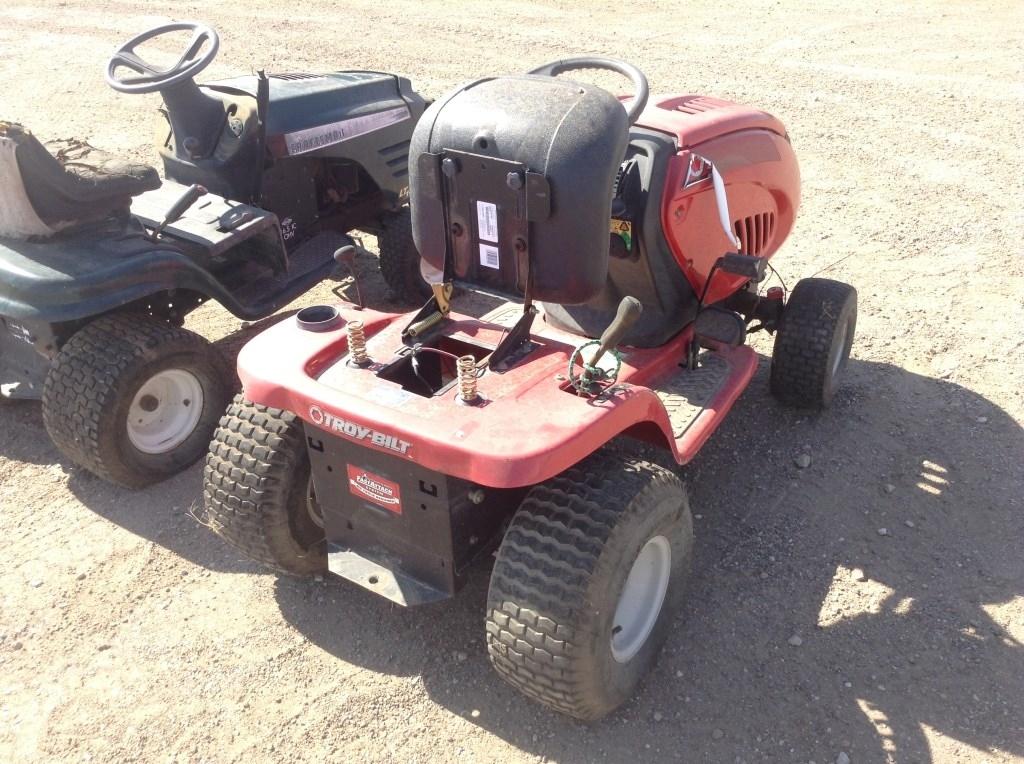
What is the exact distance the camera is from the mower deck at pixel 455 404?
2.46 m

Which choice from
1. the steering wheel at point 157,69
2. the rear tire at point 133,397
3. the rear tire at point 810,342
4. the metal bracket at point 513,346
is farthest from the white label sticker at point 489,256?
the steering wheel at point 157,69

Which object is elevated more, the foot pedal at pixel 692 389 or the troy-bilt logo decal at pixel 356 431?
the troy-bilt logo decal at pixel 356 431

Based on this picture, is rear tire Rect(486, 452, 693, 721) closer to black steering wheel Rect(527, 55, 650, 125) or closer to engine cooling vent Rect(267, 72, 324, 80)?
black steering wheel Rect(527, 55, 650, 125)

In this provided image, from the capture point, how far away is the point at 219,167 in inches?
194

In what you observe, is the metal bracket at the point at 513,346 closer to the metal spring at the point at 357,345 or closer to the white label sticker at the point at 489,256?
the white label sticker at the point at 489,256

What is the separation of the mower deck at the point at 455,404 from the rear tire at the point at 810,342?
985 mm

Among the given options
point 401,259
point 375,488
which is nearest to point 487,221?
point 375,488

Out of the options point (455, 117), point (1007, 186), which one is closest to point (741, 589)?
point (455, 117)

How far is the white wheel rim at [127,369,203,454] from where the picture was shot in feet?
13.3

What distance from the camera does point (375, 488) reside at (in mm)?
2832

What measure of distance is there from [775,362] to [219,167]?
299 centimetres

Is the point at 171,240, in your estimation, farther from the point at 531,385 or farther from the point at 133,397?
the point at 531,385

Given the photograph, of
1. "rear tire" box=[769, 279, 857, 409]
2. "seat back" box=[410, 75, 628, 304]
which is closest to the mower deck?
"seat back" box=[410, 75, 628, 304]

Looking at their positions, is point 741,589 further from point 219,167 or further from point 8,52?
point 8,52
